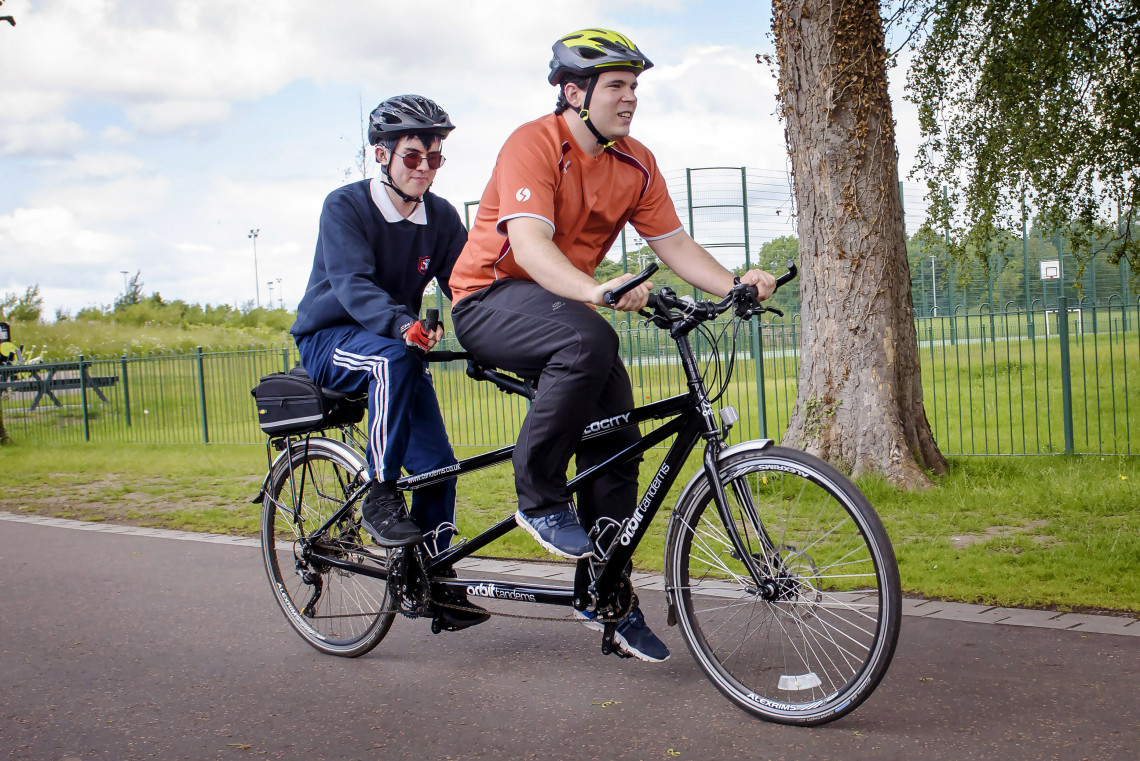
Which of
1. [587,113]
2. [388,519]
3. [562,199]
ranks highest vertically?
[587,113]

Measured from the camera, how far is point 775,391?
37.1 ft

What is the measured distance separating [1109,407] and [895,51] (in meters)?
5.83

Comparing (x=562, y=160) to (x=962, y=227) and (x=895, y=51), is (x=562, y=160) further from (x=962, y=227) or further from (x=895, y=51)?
(x=962, y=227)

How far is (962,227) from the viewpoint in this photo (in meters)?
11.8

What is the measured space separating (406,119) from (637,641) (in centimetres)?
226

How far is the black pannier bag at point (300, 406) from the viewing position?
14.7 feet

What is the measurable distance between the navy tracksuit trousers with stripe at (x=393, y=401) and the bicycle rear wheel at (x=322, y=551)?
0.79 feet

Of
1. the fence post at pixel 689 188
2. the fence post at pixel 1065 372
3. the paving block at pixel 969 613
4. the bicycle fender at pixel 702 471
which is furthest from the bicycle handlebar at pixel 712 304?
the fence post at pixel 689 188

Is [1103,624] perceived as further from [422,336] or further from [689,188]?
[689,188]

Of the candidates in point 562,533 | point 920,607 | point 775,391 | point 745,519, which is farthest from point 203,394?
point 745,519

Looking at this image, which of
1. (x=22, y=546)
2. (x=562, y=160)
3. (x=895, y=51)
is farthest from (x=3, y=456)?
(x=562, y=160)

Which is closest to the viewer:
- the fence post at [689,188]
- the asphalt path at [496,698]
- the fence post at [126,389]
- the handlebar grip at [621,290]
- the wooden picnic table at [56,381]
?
the handlebar grip at [621,290]

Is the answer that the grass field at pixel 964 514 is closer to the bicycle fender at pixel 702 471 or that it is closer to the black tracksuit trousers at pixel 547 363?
the bicycle fender at pixel 702 471

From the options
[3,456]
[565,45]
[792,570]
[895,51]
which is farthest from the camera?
[3,456]
